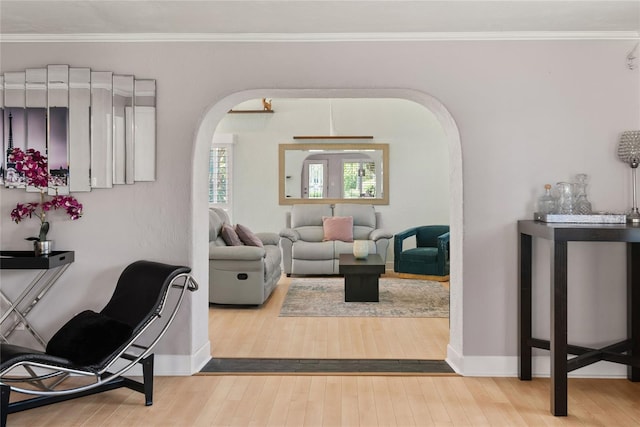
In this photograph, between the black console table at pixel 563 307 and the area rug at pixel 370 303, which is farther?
the area rug at pixel 370 303

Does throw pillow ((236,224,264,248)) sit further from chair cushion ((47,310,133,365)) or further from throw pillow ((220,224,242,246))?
chair cushion ((47,310,133,365))

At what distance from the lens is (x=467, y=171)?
3619mm

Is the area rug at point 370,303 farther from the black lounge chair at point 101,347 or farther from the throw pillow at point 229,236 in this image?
the black lounge chair at point 101,347

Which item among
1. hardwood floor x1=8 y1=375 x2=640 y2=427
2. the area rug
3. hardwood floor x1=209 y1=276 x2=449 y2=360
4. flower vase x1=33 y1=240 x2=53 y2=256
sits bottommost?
hardwood floor x1=8 y1=375 x2=640 y2=427

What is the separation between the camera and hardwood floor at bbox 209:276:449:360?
412 centimetres

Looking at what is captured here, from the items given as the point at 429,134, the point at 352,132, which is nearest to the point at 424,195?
the point at 429,134

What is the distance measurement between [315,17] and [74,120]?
175 centimetres

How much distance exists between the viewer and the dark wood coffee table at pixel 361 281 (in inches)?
238

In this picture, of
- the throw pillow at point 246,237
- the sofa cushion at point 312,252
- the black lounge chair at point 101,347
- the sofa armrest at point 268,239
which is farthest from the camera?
the sofa cushion at point 312,252

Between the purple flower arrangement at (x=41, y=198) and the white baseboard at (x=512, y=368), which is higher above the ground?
the purple flower arrangement at (x=41, y=198)

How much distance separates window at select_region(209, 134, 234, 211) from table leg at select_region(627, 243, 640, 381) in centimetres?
627

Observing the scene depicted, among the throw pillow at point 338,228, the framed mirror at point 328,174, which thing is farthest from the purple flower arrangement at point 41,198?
the framed mirror at point 328,174

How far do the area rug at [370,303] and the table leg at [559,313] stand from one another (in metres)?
2.51

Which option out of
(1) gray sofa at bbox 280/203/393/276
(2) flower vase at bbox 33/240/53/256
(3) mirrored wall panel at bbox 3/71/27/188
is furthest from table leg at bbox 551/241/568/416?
(1) gray sofa at bbox 280/203/393/276
